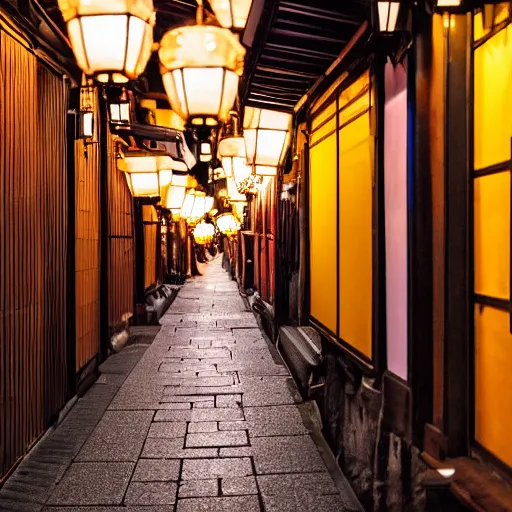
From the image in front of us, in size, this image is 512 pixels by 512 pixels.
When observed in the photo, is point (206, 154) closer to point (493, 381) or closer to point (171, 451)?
point (171, 451)

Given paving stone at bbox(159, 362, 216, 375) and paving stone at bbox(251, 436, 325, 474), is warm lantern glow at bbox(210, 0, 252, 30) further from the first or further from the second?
paving stone at bbox(159, 362, 216, 375)

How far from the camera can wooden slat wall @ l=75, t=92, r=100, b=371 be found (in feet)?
38.1

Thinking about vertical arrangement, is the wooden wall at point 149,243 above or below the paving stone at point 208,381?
above

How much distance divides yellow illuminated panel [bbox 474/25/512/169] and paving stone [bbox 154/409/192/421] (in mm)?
7266

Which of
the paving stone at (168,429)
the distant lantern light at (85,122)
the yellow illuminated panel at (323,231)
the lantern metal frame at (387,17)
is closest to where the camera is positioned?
the lantern metal frame at (387,17)

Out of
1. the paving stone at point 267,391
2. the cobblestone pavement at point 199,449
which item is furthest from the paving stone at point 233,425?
the paving stone at point 267,391

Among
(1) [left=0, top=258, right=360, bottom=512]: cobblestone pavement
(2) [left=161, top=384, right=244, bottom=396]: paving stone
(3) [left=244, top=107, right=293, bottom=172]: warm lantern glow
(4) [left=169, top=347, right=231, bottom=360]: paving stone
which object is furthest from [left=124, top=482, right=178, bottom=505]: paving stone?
(4) [left=169, top=347, right=231, bottom=360]: paving stone

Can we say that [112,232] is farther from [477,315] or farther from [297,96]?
[477,315]

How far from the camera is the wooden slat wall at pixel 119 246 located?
1575cm

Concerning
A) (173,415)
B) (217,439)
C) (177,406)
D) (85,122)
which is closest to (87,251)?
(85,122)

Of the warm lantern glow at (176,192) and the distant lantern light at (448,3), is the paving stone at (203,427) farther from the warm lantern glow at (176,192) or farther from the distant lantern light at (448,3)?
the warm lantern glow at (176,192)

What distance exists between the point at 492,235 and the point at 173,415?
7.43 metres

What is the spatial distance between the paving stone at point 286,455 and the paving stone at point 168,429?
128 centimetres

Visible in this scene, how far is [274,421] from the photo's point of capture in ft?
32.5
